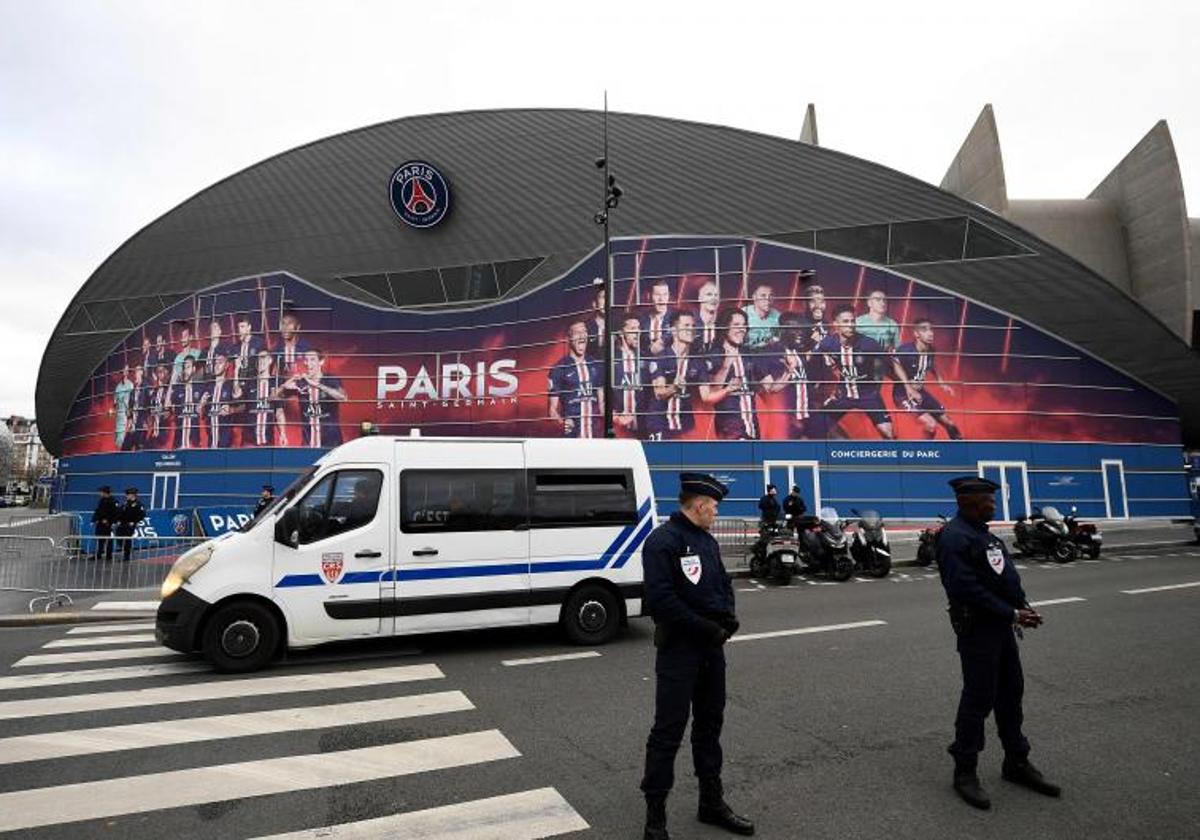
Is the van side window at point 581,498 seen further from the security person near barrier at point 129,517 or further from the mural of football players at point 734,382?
the mural of football players at point 734,382

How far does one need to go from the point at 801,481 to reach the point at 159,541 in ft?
63.6

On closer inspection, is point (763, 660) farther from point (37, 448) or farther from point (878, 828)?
point (37, 448)

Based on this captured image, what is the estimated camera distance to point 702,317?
81.7ft

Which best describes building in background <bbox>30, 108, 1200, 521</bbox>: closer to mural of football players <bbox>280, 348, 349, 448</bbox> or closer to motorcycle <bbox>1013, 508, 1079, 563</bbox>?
mural of football players <bbox>280, 348, 349, 448</bbox>

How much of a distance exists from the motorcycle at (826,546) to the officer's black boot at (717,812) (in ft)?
33.9

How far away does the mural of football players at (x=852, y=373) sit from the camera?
23391 millimetres

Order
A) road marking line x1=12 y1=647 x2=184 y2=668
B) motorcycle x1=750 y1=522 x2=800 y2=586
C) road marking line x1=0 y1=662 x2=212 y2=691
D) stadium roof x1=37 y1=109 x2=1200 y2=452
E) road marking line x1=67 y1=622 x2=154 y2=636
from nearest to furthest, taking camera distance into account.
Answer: road marking line x1=0 y1=662 x2=212 y2=691 → road marking line x1=12 y1=647 x2=184 y2=668 → road marking line x1=67 y1=622 x2=154 y2=636 → motorcycle x1=750 y1=522 x2=800 y2=586 → stadium roof x1=37 y1=109 x2=1200 y2=452

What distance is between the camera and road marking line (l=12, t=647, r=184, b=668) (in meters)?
6.98

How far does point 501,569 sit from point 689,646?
4.46m

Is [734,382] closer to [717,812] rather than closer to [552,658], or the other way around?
[552,658]

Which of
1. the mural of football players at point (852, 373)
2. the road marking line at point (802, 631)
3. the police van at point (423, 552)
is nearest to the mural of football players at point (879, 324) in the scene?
the mural of football players at point (852, 373)

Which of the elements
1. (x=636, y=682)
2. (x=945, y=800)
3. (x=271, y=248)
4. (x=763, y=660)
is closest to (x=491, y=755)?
(x=636, y=682)

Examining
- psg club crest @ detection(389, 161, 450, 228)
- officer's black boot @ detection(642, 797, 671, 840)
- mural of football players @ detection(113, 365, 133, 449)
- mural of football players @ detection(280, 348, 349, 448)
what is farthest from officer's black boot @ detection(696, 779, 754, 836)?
mural of football players @ detection(113, 365, 133, 449)

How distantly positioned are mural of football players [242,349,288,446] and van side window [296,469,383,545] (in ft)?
85.1
